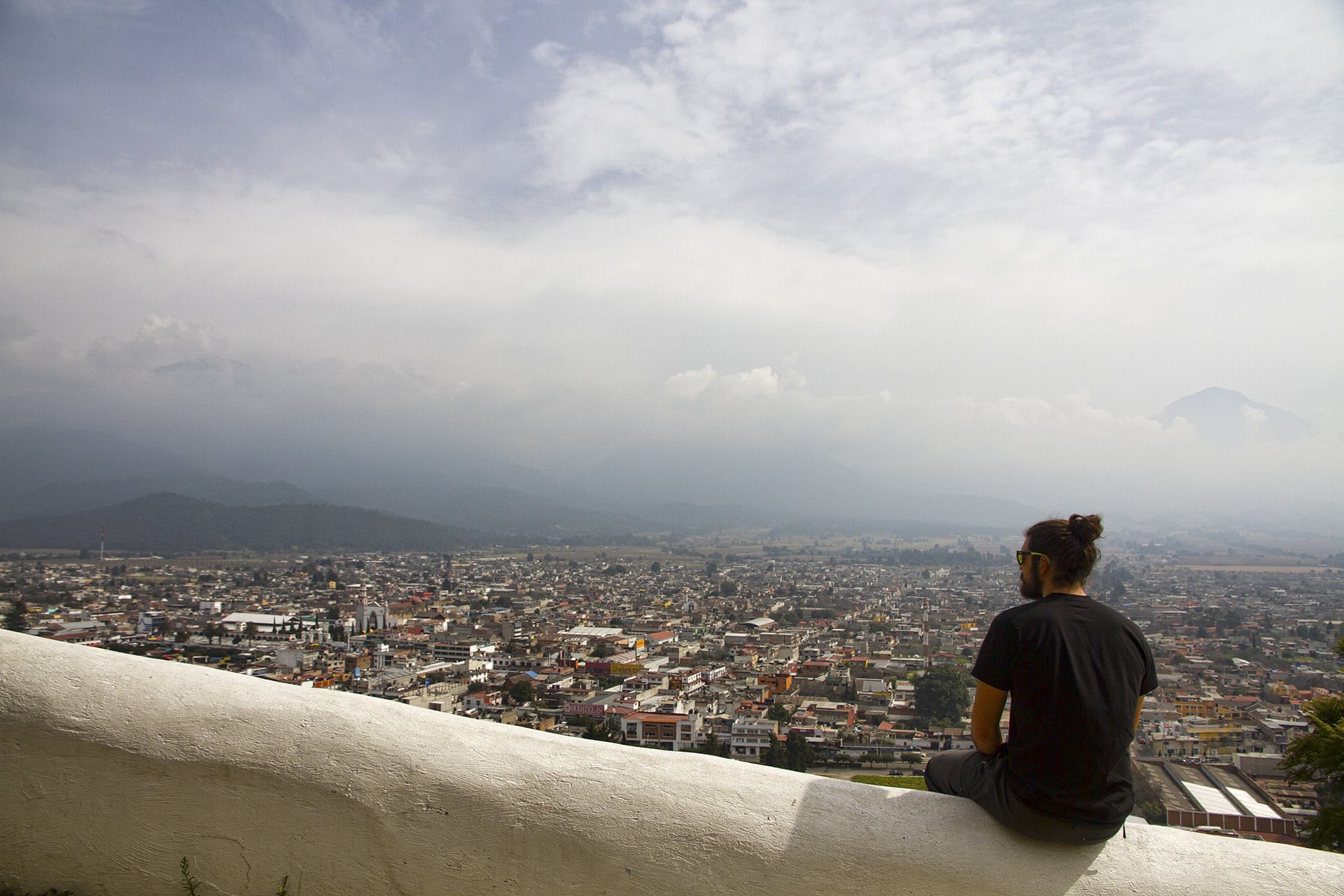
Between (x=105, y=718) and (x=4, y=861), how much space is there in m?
0.34

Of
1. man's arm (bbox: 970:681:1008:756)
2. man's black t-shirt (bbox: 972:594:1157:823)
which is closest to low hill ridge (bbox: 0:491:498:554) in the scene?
man's arm (bbox: 970:681:1008:756)

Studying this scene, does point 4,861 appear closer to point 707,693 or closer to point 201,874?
point 201,874

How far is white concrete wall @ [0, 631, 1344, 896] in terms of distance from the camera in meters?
1.61

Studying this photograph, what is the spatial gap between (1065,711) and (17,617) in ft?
82.9

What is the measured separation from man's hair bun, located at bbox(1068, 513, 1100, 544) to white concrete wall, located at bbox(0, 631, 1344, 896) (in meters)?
0.57

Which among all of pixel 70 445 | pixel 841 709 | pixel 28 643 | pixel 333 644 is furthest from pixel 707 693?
pixel 70 445

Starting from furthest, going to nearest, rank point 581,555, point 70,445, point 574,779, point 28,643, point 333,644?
1. point 70,445
2. point 581,555
3. point 333,644
4. point 28,643
5. point 574,779

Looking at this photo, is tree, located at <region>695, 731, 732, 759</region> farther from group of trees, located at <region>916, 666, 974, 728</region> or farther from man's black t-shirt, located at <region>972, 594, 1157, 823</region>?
man's black t-shirt, located at <region>972, 594, 1157, 823</region>

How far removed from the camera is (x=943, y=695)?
13.4m

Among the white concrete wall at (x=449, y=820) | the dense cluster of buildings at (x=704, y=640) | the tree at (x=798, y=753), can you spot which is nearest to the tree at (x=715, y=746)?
the dense cluster of buildings at (x=704, y=640)

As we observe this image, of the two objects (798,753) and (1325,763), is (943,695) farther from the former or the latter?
(1325,763)

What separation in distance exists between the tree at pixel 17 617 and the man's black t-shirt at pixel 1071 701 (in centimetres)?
1981

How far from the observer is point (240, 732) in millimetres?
1863

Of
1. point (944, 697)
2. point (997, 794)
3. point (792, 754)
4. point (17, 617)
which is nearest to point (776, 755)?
point (792, 754)
